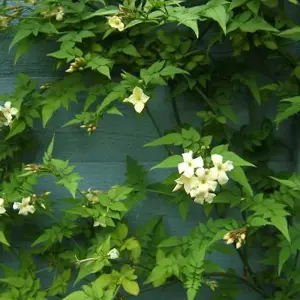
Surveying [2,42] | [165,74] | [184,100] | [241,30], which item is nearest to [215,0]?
[241,30]

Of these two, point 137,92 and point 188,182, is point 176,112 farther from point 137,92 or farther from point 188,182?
point 188,182

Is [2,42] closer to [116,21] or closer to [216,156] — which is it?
[116,21]

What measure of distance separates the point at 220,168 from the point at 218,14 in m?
0.45

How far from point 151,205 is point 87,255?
36 centimetres

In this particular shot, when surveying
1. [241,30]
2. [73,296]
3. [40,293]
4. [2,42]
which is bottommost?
[40,293]

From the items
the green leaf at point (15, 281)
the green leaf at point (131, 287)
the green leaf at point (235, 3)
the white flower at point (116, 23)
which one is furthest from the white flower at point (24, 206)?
the green leaf at point (235, 3)

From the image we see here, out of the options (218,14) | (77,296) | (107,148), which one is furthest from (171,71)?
(77,296)

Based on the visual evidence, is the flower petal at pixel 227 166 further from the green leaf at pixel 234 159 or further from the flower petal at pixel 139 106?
the flower petal at pixel 139 106

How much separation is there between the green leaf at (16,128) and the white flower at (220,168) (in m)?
0.74

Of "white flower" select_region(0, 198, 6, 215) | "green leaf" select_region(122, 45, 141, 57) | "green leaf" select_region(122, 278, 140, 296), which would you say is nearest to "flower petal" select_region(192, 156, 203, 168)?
"green leaf" select_region(122, 278, 140, 296)

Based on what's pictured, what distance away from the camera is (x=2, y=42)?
7.04ft

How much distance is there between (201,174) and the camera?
1.57 m

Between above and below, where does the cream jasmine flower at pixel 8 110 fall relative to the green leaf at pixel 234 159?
below

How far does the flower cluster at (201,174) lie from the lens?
61.9 inches
